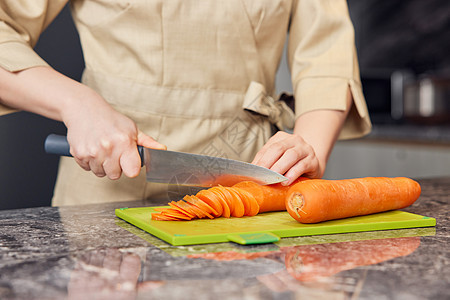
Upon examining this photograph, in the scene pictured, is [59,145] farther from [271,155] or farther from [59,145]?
[271,155]

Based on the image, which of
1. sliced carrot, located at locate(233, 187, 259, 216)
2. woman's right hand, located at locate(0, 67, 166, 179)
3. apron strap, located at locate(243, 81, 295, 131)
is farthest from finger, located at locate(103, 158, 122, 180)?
apron strap, located at locate(243, 81, 295, 131)

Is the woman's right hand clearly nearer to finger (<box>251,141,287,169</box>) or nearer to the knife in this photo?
the knife

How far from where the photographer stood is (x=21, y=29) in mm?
1085

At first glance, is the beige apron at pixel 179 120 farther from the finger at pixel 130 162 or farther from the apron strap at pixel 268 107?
the finger at pixel 130 162

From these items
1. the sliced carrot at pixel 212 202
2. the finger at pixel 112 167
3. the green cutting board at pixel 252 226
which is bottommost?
the green cutting board at pixel 252 226

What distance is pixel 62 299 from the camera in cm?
51

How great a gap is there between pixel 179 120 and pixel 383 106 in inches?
112

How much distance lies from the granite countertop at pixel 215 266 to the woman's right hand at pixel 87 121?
0.40ft

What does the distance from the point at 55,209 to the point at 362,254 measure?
0.60 meters

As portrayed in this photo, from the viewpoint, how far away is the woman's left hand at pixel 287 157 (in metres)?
0.94

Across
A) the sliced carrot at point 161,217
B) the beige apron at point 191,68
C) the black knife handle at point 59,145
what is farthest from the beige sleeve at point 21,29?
the sliced carrot at point 161,217

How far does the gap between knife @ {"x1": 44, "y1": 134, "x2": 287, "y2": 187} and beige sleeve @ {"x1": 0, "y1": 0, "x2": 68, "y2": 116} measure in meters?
0.15

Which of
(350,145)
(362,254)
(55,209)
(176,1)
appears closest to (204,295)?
(362,254)

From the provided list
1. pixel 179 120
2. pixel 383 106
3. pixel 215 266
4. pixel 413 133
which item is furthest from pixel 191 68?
pixel 383 106
